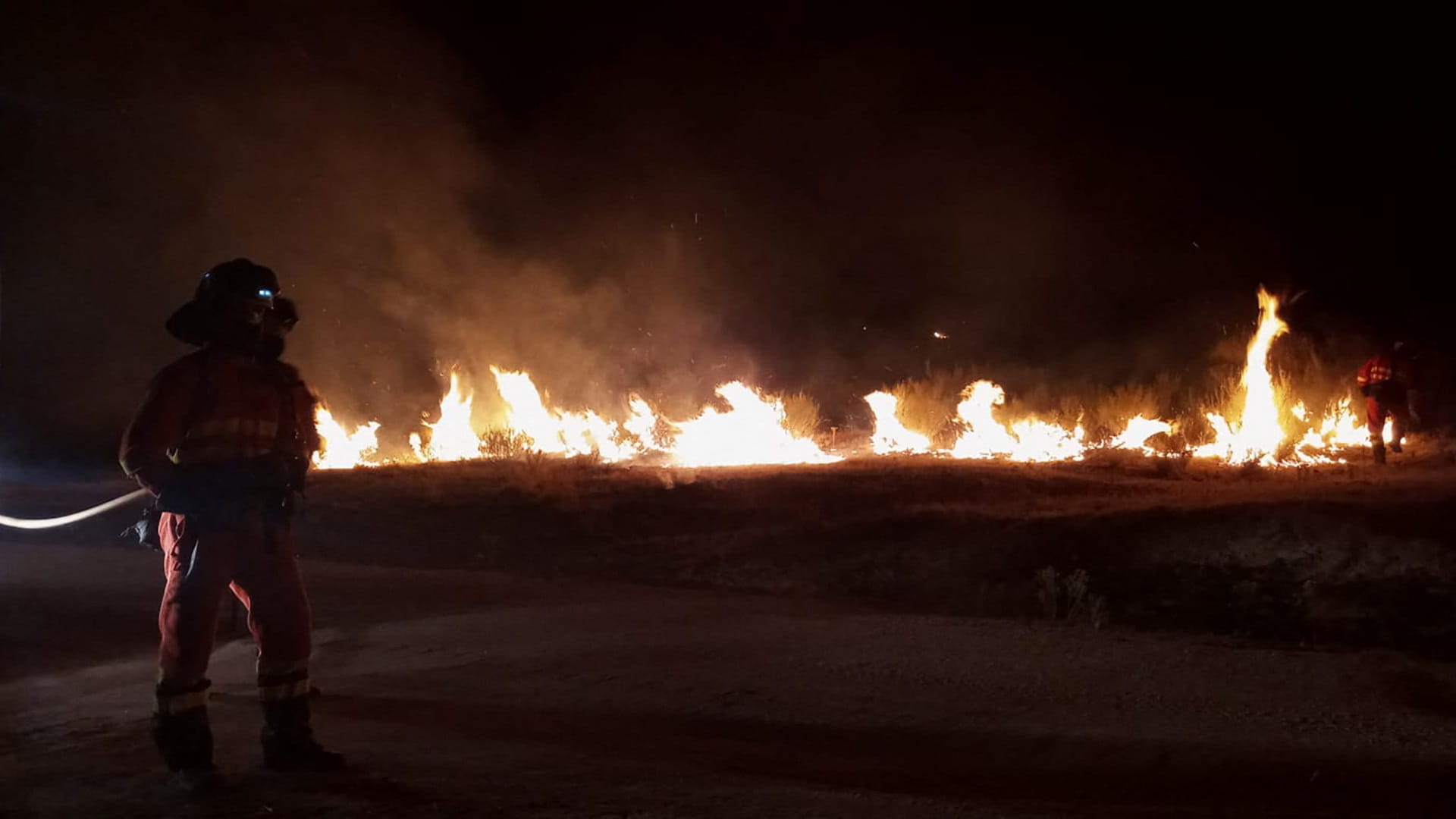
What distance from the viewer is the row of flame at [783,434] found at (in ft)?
69.1

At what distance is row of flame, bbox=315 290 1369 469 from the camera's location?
21.0m

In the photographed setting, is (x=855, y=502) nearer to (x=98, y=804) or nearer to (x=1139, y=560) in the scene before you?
(x=1139, y=560)

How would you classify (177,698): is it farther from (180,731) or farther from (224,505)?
(224,505)

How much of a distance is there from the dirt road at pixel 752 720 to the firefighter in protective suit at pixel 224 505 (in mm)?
264

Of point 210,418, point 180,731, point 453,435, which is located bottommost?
point 180,731

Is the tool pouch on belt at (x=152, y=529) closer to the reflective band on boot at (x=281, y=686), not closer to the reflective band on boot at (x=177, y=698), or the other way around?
the reflective band on boot at (x=177, y=698)

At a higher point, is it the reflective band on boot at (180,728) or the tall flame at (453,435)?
the tall flame at (453,435)

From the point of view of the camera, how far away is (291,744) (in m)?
5.06

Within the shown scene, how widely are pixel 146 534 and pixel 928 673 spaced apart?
4314 mm

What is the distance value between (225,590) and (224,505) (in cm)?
40

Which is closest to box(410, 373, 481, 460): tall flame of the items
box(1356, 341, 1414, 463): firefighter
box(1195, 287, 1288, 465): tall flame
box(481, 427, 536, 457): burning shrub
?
box(481, 427, 536, 457): burning shrub

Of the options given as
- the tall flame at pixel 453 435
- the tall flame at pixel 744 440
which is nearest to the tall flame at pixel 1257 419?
the tall flame at pixel 744 440

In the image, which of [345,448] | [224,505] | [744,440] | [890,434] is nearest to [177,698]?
[224,505]

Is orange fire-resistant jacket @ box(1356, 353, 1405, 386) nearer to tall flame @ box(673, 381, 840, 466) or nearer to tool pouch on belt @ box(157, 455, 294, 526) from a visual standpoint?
tall flame @ box(673, 381, 840, 466)
